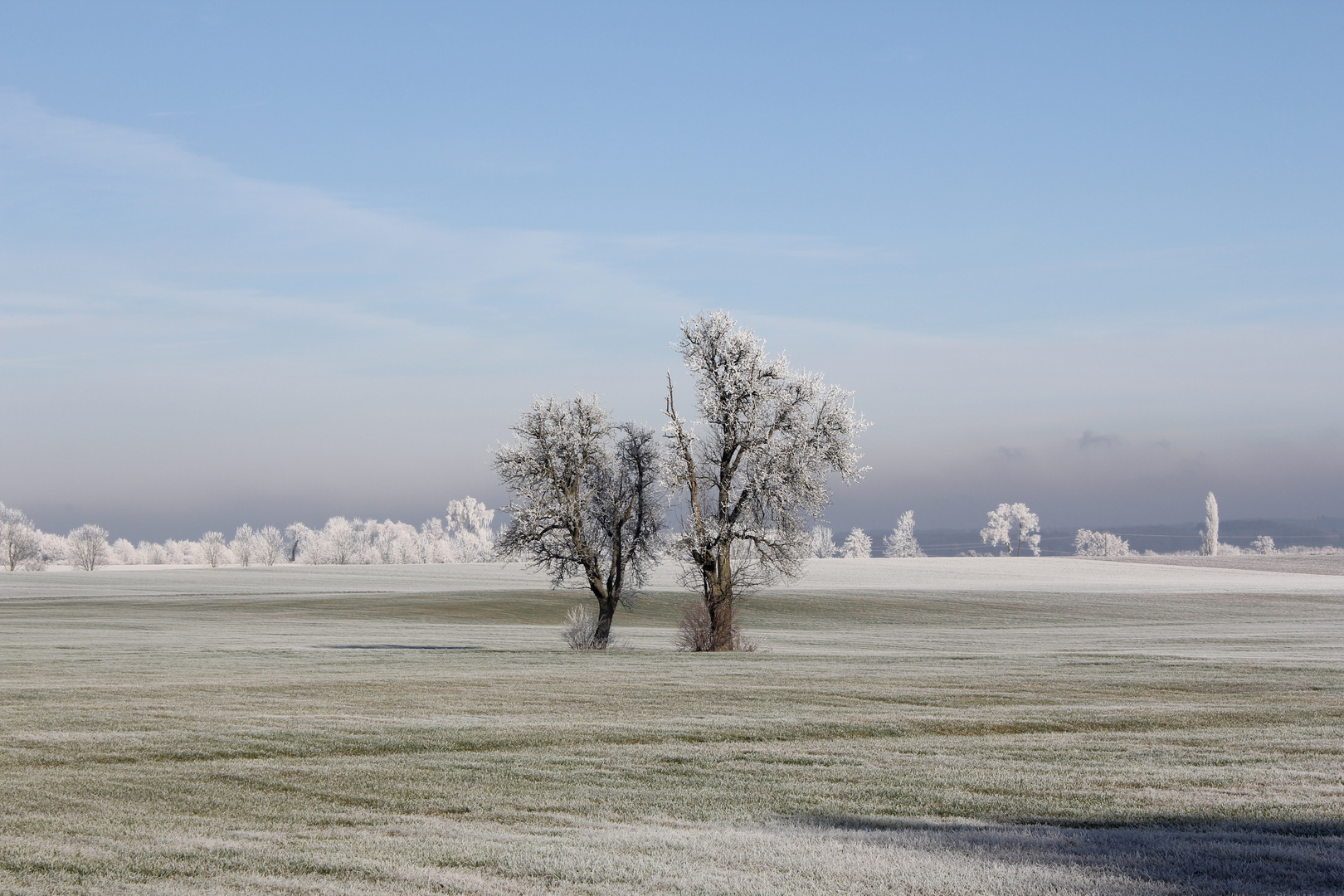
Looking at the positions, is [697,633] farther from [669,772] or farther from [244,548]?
[244,548]

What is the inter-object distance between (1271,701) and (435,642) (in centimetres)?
2685

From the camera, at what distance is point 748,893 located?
7.27 metres

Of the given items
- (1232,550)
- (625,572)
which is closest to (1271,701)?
(625,572)

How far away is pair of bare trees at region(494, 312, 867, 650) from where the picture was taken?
31.6 meters

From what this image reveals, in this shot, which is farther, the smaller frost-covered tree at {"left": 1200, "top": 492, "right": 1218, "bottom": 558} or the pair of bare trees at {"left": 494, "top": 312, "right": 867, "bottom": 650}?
the smaller frost-covered tree at {"left": 1200, "top": 492, "right": 1218, "bottom": 558}

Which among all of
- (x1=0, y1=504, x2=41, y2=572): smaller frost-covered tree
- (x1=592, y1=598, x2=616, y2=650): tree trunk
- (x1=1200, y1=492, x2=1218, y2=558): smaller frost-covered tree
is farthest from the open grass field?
(x1=1200, y1=492, x2=1218, y2=558): smaller frost-covered tree

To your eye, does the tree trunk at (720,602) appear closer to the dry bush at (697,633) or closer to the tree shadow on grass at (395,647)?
the dry bush at (697,633)

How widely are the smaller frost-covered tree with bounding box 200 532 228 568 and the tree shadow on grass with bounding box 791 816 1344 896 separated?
160 meters

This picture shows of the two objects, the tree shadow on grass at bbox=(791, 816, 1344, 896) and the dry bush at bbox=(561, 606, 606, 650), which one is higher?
the tree shadow on grass at bbox=(791, 816, 1344, 896)

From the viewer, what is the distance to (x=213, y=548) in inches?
6334

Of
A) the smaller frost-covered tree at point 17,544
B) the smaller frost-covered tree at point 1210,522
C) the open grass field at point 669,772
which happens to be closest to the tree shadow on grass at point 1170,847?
the open grass field at point 669,772

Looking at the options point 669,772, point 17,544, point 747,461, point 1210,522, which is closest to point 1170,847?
point 669,772

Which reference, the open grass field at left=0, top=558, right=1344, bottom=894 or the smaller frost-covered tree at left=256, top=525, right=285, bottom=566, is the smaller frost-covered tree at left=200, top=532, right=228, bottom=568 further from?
the open grass field at left=0, top=558, right=1344, bottom=894

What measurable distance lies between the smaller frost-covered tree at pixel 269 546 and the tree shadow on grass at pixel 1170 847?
5968 inches
